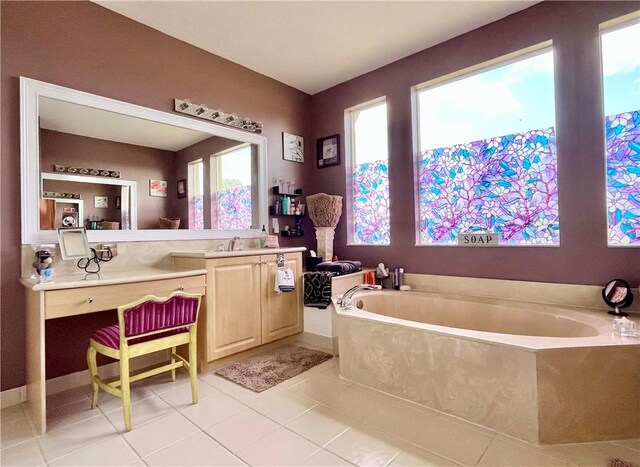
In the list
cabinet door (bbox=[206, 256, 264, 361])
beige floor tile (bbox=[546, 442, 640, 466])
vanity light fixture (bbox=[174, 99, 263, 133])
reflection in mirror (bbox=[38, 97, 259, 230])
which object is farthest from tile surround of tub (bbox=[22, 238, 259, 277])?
beige floor tile (bbox=[546, 442, 640, 466])

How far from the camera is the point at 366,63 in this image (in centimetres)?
342

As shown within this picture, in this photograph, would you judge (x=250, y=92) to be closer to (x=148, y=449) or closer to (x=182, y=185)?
(x=182, y=185)

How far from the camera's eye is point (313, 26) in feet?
9.07

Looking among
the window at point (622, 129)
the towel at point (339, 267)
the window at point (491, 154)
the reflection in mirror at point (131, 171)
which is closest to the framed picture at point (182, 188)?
the reflection in mirror at point (131, 171)

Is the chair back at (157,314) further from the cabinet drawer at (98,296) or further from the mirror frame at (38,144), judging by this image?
the mirror frame at (38,144)

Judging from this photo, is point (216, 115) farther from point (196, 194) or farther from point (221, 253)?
point (221, 253)

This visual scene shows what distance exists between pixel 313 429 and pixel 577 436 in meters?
1.32

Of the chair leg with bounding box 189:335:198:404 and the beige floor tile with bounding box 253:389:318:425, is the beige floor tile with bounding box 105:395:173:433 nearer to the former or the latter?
the chair leg with bounding box 189:335:198:404

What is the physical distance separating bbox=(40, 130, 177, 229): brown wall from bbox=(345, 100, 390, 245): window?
1.98 m

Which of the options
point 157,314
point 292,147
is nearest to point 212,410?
point 157,314

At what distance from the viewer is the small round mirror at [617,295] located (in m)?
2.10

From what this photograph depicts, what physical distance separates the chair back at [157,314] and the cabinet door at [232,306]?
45cm

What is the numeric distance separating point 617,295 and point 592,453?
3.74 feet

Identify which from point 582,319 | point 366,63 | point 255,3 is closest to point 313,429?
point 582,319
